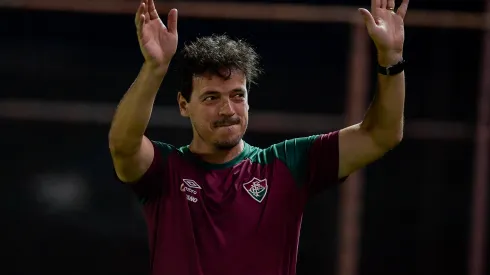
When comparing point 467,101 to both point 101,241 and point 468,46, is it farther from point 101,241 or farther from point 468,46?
point 101,241

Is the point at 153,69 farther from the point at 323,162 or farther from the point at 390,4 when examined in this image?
the point at 390,4

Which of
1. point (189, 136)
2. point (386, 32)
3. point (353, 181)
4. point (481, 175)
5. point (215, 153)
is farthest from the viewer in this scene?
point (189, 136)

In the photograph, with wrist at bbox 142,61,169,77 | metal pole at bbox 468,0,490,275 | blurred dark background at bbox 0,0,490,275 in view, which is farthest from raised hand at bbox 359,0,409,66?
metal pole at bbox 468,0,490,275

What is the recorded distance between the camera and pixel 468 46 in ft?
20.7

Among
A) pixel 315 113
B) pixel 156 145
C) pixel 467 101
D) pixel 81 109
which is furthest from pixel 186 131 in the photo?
pixel 156 145

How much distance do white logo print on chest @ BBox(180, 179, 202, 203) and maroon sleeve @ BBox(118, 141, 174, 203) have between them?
0.06 metres

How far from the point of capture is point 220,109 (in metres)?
2.77

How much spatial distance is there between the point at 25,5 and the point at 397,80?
3.10m

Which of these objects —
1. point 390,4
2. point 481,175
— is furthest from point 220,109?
point 481,175

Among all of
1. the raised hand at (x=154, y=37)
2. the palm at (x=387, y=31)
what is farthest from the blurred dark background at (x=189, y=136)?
the raised hand at (x=154, y=37)

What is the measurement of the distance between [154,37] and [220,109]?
298mm

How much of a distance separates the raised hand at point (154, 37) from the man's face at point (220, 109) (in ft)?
0.62

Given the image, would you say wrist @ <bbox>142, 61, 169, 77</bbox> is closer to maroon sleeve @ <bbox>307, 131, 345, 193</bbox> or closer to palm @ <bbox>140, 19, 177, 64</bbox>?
palm @ <bbox>140, 19, 177, 64</bbox>

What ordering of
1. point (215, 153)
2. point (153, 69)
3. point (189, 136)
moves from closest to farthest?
point (153, 69) → point (215, 153) → point (189, 136)
